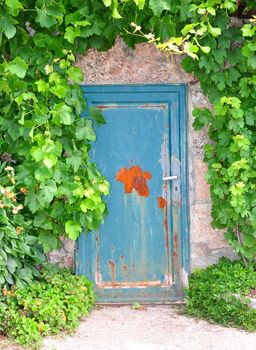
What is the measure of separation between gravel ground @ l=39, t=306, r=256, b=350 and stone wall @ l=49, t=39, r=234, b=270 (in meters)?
0.61

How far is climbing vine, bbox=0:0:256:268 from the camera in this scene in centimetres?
493

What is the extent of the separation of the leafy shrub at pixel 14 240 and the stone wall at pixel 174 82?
46cm

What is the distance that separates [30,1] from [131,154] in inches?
60.0

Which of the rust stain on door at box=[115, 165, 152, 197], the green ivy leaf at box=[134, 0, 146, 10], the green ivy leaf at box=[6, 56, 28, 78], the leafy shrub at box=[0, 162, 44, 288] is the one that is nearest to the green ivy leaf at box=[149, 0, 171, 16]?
the green ivy leaf at box=[134, 0, 146, 10]

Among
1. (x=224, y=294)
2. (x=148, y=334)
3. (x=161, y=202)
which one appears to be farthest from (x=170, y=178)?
(x=148, y=334)

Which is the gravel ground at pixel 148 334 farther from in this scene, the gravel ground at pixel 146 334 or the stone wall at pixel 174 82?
the stone wall at pixel 174 82

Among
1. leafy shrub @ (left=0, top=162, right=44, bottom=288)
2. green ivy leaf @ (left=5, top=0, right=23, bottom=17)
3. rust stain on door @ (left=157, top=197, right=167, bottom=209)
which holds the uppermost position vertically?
green ivy leaf @ (left=5, top=0, right=23, bottom=17)

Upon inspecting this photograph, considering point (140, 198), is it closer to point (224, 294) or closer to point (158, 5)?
point (224, 294)

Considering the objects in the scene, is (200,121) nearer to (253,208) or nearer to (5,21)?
→ (253,208)

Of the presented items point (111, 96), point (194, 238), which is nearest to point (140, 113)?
point (111, 96)

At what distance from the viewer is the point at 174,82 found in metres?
5.51

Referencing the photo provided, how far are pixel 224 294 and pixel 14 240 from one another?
1.69 metres

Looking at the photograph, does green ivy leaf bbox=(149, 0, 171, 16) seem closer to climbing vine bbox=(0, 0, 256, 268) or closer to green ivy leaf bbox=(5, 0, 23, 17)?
climbing vine bbox=(0, 0, 256, 268)

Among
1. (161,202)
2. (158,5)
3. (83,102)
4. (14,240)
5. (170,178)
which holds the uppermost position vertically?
(158,5)
